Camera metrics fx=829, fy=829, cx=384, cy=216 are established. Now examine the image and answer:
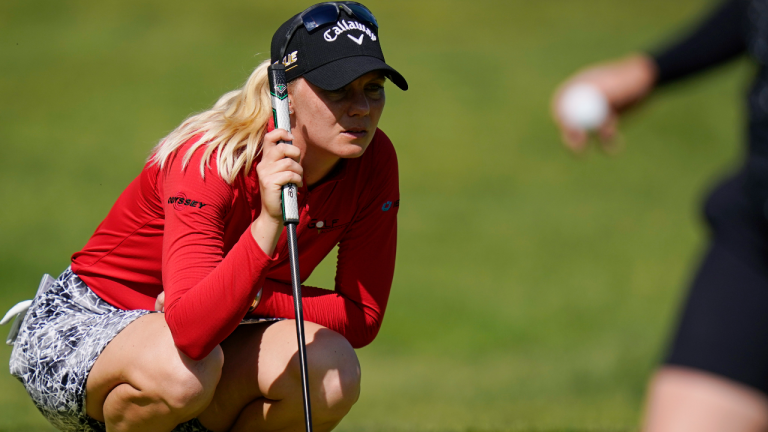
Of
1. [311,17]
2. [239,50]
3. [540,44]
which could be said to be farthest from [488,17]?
[311,17]

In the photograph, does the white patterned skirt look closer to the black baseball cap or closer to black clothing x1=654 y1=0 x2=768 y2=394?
the black baseball cap

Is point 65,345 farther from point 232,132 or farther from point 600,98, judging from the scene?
point 600,98

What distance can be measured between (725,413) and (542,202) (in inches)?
365

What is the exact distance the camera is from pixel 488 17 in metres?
13.9

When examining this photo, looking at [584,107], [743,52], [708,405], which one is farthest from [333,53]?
[708,405]

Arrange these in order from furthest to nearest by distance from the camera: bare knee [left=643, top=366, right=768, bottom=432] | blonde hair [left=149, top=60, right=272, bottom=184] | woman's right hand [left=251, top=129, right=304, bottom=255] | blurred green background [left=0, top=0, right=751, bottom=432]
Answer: blurred green background [left=0, top=0, right=751, bottom=432] < blonde hair [left=149, top=60, right=272, bottom=184] < woman's right hand [left=251, top=129, right=304, bottom=255] < bare knee [left=643, top=366, right=768, bottom=432]

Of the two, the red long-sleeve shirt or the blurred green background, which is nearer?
the red long-sleeve shirt

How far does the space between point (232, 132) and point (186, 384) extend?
80cm

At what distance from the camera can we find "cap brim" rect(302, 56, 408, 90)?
8.20 feet

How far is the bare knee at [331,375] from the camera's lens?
2.71m

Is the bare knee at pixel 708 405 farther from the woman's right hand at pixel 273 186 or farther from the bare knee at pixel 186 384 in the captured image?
the bare knee at pixel 186 384

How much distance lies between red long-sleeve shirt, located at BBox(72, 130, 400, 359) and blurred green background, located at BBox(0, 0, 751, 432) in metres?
3.05

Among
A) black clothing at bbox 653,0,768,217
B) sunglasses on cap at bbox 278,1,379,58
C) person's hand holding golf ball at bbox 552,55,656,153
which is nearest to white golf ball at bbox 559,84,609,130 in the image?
person's hand holding golf ball at bbox 552,55,656,153

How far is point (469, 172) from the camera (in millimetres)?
11109
